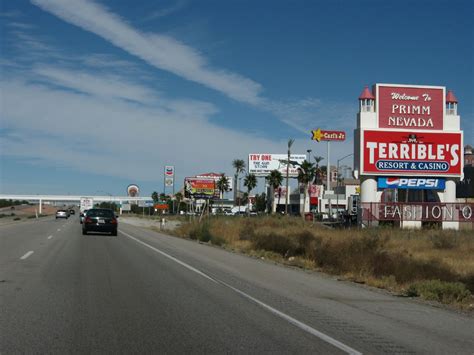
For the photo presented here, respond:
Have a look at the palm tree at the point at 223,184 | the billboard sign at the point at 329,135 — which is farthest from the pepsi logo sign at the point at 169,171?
the palm tree at the point at 223,184

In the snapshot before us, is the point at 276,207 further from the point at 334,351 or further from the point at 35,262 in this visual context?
the point at 334,351

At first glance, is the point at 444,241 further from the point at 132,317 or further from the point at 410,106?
the point at 132,317

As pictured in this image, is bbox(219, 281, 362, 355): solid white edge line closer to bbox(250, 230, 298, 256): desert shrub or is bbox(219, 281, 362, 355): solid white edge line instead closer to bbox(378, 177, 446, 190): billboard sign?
bbox(250, 230, 298, 256): desert shrub

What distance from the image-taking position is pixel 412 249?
28.8 meters

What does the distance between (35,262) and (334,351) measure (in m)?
12.6

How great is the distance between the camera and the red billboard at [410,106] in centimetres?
4535

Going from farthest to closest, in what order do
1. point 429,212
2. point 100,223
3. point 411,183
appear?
point 411,183, point 429,212, point 100,223

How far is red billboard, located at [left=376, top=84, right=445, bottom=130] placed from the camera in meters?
45.4

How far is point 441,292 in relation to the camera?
44.8ft

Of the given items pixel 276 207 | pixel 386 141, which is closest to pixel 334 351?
pixel 386 141

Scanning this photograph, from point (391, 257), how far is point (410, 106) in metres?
27.9

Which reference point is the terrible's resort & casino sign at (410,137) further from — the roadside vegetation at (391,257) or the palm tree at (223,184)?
the palm tree at (223,184)

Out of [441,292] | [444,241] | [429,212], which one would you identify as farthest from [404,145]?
[441,292]

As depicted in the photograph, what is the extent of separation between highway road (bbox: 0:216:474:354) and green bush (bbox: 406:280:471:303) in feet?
2.35
